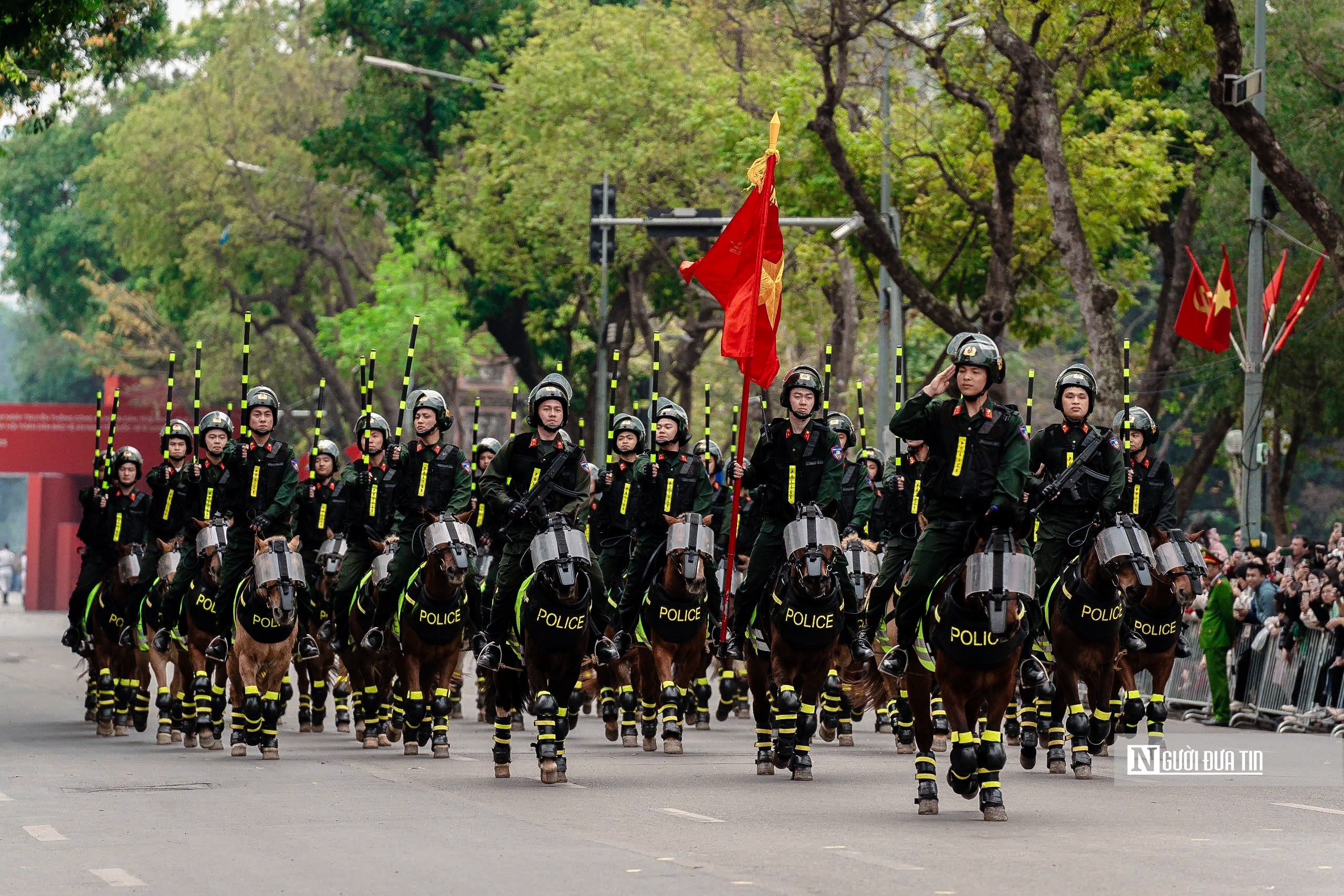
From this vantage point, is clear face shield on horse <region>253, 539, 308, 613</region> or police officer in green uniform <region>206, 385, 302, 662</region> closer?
clear face shield on horse <region>253, 539, 308, 613</region>

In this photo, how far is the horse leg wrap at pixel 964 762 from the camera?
12211mm

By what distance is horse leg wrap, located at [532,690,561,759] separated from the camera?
1437cm

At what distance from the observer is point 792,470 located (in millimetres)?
14961

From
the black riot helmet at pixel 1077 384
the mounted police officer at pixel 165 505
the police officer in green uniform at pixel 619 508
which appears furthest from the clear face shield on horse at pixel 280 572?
the black riot helmet at pixel 1077 384

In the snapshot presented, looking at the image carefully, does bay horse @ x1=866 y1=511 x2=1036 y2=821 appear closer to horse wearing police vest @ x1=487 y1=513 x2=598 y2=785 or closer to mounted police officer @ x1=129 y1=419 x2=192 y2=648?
horse wearing police vest @ x1=487 y1=513 x2=598 y2=785

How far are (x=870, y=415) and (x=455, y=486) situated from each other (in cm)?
3386

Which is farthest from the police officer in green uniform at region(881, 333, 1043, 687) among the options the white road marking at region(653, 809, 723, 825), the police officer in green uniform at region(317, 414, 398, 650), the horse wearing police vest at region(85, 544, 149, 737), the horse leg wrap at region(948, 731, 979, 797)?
the horse wearing police vest at region(85, 544, 149, 737)

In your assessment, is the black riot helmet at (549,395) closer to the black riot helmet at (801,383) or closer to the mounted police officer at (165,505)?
the black riot helmet at (801,383)

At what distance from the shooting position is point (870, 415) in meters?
49.9

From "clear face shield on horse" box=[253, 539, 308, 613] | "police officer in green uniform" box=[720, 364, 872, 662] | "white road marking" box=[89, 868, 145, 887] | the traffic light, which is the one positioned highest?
the traffic light

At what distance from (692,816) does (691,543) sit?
454 centimetres

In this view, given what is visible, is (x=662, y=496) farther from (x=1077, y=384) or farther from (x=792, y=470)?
(x=1077, y=384)

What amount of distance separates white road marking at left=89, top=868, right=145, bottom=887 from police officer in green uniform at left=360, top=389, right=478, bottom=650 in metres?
6.43

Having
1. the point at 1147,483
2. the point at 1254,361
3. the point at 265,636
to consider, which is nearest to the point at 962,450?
the point at 1147,483
